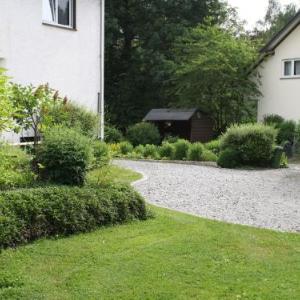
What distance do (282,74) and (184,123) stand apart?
530 centimetres

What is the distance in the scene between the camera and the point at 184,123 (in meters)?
27.4

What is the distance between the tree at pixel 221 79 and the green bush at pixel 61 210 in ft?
61.6

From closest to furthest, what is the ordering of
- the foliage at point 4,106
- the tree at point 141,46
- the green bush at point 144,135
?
1. the foliage at point 4,106
2. the green bush at point 144,135
3. the tree at point 141,46

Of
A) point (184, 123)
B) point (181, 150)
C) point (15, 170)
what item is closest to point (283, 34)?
point (184, 123)

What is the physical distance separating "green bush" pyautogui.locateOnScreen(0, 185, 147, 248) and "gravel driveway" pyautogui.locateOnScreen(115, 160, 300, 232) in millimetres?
1697

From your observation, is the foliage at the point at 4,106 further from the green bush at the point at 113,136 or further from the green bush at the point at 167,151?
the green bush at the point at 113,136

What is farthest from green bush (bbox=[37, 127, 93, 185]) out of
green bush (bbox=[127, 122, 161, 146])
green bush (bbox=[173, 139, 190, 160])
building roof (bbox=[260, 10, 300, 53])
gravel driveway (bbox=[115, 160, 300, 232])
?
building roof (bbox=[260, 10, 300, 53])

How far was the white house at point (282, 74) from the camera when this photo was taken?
84.2 ft

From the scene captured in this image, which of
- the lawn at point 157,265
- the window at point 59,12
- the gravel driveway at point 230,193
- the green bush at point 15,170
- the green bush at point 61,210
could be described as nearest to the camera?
the lawn at point 157,265

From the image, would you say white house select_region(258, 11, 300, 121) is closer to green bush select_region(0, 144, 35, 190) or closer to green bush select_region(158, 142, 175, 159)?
green bush select_region(158, 142, 175, 159)

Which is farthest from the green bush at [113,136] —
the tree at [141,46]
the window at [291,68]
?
the window at [291,68]

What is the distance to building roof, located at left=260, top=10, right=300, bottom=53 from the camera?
2525 cm

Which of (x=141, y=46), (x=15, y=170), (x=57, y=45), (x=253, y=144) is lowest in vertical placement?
(x=15, y=170)

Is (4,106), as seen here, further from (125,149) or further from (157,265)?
(125,149)
